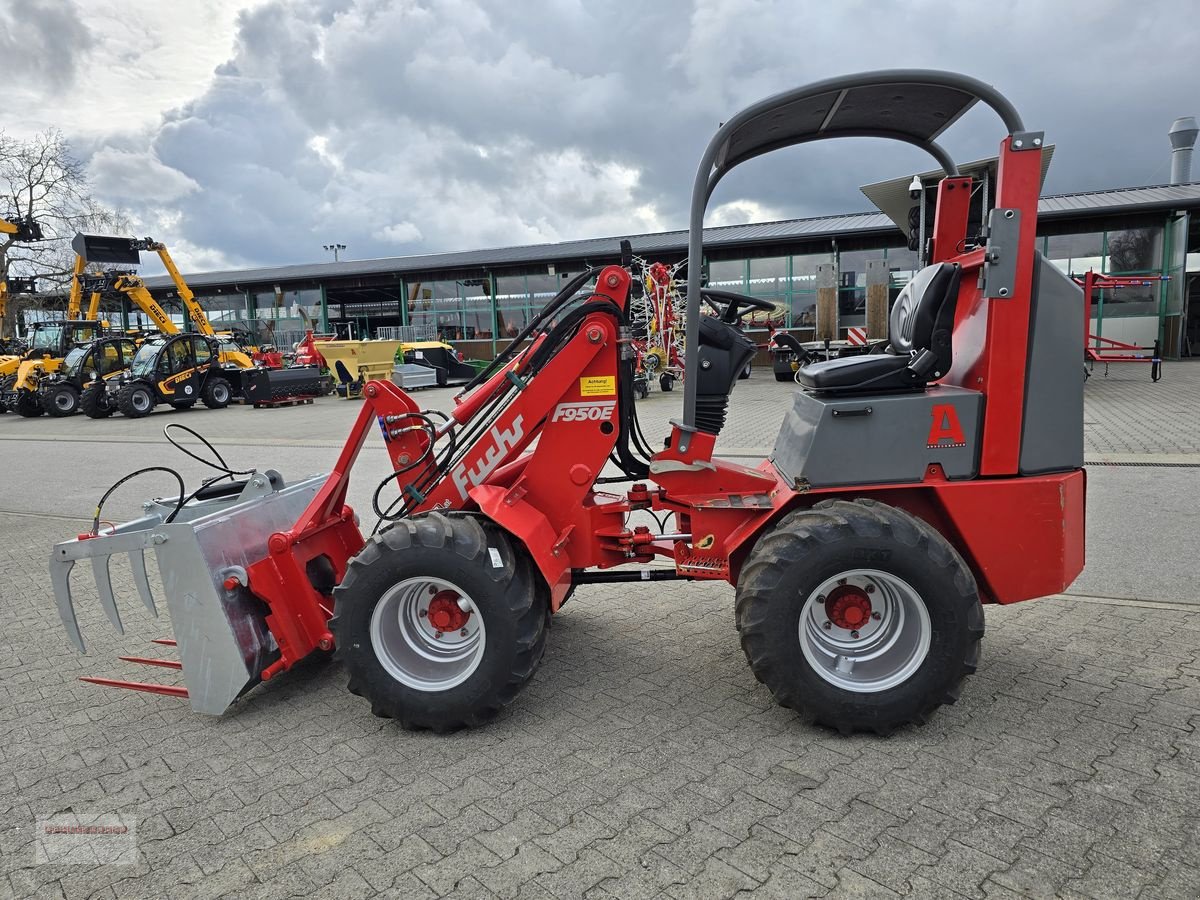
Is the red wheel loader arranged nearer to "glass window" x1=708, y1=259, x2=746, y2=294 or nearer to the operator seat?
the operator seat

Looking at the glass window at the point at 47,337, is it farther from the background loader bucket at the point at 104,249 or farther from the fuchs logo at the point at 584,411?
the fuchs logo at the point at 584,411

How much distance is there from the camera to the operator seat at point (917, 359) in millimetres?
3111

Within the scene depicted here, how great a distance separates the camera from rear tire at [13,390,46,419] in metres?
21.6

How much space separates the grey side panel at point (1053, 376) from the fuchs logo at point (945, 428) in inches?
9.6

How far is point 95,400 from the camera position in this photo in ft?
67.0

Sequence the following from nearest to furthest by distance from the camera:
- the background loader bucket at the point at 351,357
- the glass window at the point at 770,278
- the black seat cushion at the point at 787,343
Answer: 1. the black seat cushion at the point at 787,343
2. the background loader bucket at the point at 351,357
3. the glass window at the point at 770,278

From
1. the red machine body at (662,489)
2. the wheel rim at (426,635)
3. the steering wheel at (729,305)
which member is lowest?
the wheel rim at (426,635)

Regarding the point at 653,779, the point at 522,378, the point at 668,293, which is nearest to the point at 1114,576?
the point at 653,779

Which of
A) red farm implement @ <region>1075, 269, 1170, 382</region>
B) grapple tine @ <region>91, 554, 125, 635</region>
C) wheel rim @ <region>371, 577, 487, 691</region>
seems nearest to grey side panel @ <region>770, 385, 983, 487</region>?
wheel rim @ <region>371, 577, 487, 691</region>

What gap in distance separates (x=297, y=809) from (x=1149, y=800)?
289 cm

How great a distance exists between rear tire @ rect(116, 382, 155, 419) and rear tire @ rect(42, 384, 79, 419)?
1746 mm

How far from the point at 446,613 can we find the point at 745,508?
1.37 metres

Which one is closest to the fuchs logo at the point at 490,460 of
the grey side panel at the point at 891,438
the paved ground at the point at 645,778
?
the paved ground at the point at 645,778

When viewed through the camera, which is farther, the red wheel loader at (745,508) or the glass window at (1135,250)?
the glass window at (1135,250)
